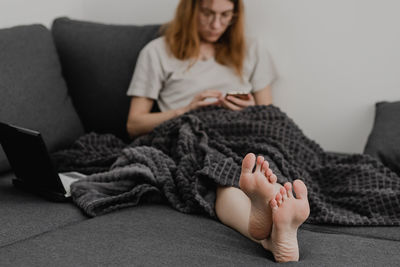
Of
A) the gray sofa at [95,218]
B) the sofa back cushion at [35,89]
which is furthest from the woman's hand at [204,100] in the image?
the sofa back cushion at [35,89]

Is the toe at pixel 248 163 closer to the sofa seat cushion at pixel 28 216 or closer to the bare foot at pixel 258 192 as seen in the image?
the bare foot at pixel 258 192

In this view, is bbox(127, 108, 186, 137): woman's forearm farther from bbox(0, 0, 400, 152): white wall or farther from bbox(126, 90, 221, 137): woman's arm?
bbox(0, 0, 400, 152): white wall

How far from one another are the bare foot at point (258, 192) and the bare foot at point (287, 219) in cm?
2

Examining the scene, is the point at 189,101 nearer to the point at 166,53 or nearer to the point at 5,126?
the point at 166,53

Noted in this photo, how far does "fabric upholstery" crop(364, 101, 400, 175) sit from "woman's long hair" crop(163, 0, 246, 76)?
54 cm

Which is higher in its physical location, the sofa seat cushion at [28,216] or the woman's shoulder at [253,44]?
the woman's shoulder at [253,44]

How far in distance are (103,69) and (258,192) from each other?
1.13 m

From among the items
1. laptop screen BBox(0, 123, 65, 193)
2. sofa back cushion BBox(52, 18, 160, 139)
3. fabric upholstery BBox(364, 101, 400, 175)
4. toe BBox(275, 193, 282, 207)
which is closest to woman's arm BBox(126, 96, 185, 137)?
sofa back cushion BBox(52, 18, 160, 139)

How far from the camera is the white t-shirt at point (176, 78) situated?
81.8 inches

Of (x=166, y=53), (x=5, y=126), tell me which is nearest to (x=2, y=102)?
(x=5, y=126)

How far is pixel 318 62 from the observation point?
213 centimetres

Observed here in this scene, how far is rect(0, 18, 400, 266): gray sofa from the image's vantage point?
127 cm

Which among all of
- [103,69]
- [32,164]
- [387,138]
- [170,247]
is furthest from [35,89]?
[387,138]

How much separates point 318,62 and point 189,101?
0.51m
